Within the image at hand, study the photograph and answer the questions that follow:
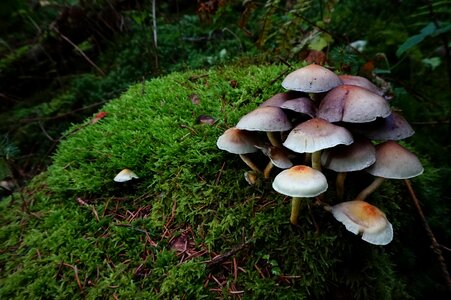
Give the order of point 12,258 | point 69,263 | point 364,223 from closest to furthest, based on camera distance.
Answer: point 364,223 < point 69,263 < point 12,258

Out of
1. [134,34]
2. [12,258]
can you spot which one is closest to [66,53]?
[134,34]

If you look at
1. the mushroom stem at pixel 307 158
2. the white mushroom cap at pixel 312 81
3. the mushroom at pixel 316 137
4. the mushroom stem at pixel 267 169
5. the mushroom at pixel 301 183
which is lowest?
the mushroom stem at pixel 267 169

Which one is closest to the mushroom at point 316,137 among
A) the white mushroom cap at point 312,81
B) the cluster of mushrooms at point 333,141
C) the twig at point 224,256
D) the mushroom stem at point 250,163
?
the cluster of mushrooms at point 333,141

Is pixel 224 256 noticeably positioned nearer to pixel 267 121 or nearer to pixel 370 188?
pixel 267 121

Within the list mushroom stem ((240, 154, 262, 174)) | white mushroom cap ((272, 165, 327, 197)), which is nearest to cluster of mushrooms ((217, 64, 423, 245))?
white mushroom cap ((272, 165, 327, 197))

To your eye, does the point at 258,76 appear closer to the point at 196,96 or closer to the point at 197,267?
the point at 196,96

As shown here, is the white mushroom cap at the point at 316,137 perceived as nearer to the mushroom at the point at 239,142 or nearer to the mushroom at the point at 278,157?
the mushroom at the point at 278,157
